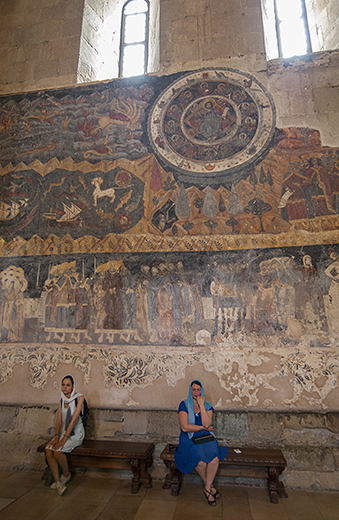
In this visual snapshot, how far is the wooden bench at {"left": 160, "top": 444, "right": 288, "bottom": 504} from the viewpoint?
385cm

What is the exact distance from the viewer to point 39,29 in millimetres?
6965

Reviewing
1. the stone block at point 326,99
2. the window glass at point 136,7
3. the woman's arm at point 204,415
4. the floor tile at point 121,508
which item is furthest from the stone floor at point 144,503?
the window glass at point 136,7

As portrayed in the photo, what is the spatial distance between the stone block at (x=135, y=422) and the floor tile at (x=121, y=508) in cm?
86

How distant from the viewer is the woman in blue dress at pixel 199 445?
12.3 feet

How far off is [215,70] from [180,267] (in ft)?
11.7

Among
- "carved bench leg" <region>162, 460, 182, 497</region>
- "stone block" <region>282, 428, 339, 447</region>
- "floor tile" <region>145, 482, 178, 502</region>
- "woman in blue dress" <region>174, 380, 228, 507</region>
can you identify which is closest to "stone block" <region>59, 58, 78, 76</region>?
"woman in blue dress" <region>174, 380, 228, 507</region>

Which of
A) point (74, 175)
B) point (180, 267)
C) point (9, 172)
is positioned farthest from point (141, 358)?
point (9, 172)

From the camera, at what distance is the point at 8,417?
498 centimetres

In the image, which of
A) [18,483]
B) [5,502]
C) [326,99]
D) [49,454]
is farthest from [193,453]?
[326,99]

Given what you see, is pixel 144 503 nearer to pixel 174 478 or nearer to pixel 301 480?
pixel 174 478

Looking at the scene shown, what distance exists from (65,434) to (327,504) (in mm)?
3100

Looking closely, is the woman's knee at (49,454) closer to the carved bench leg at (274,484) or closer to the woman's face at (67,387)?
the woman's face at (67,387)

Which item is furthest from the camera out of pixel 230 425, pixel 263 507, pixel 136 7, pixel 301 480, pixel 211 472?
pixel 136 7

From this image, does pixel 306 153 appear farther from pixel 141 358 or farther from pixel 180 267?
pixel 141 358
